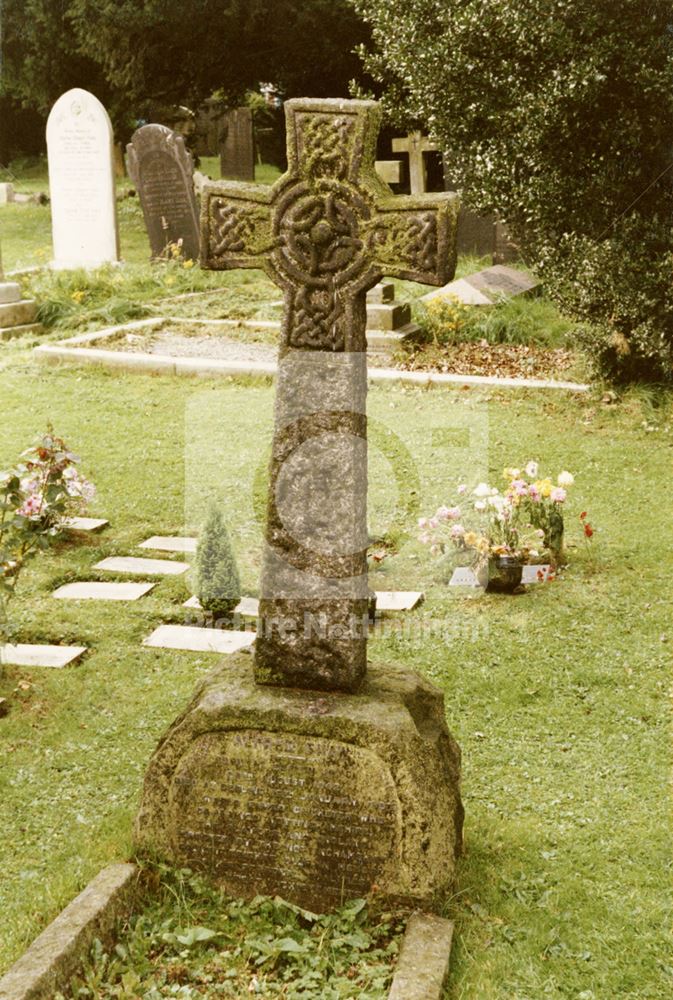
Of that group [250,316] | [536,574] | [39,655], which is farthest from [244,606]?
[250,316]

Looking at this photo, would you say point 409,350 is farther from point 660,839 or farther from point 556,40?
point 660,839

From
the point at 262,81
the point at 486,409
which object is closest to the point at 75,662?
the point at 486,409

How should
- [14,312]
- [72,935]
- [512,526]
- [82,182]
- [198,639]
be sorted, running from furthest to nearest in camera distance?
1. [82,182]
2. [14,312]
3. [512,526]
4. [198,639]
5. [72,935]

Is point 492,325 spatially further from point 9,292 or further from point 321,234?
point 321,234

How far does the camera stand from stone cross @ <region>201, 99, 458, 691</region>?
376cm

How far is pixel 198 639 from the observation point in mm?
6102

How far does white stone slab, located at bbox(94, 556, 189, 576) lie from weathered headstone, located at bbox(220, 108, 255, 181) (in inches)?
812

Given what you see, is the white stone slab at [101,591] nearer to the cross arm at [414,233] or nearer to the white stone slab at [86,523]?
the white stone slab at [86,523]

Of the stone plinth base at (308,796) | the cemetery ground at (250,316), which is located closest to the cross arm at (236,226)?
the stone plinth base at (308,796)

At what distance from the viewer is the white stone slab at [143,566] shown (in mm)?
7012

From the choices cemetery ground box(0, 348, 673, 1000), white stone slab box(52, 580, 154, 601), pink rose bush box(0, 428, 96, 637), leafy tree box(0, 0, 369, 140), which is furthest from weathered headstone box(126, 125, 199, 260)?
white stone slab box(52, 580, 154, 601)

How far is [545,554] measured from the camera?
22.6ft

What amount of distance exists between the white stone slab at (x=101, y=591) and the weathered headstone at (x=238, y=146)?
21.0 meters

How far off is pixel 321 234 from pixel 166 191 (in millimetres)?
13728
